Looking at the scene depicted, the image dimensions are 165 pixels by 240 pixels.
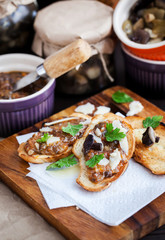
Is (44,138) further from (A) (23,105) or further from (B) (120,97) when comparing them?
(B) (120,97)

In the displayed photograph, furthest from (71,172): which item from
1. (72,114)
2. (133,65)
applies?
(133,65)

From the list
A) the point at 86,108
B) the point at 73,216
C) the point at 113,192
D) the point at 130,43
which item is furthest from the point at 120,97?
the point at 73,216

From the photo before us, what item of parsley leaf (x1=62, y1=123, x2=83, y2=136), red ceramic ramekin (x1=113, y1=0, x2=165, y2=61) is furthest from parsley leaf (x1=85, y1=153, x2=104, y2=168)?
red ceramic ramekin (x1=113, y1=0, x2=165, y2=61)

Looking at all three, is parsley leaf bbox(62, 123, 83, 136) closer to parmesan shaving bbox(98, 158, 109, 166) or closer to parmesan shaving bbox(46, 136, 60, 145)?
parmesan shaving bbox(46, 136, 60, 145)

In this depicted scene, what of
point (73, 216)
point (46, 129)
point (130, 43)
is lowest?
point (73, 216)

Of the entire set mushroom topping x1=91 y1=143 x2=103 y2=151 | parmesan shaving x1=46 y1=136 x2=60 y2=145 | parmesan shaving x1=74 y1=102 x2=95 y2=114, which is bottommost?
parmesan shaving x1=74 y1=102 x2=95 y2=114

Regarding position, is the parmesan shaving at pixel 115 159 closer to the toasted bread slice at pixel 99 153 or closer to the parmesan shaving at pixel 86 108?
the toasted bread slice at pixel 99 153

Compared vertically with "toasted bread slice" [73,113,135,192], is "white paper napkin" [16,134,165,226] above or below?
below

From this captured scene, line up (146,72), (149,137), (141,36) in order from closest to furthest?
(149,137) < (141,36) < (146,72)
